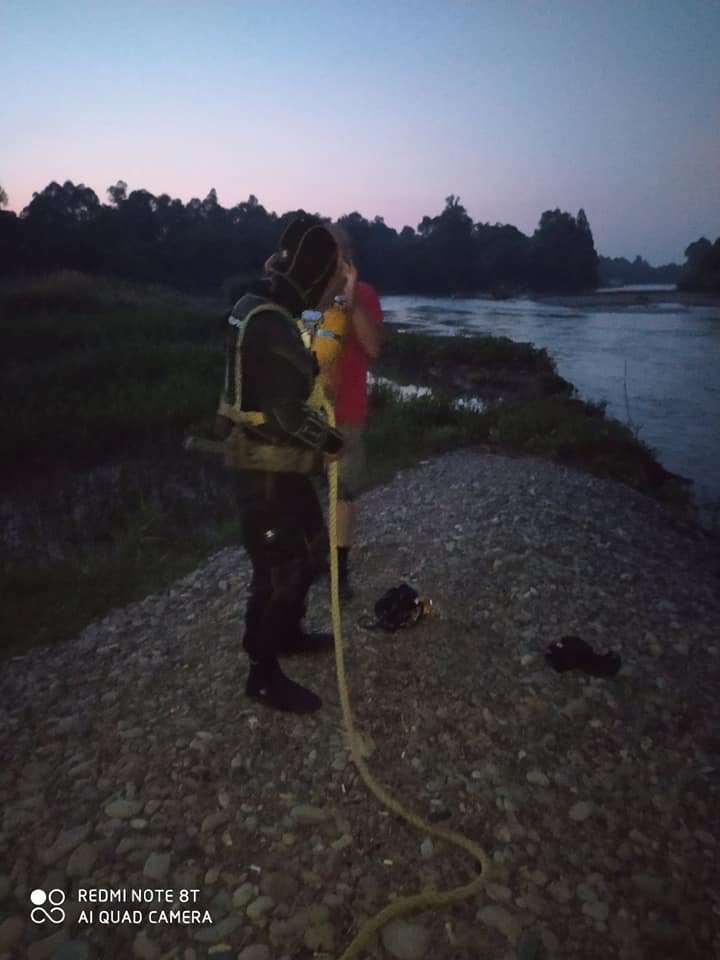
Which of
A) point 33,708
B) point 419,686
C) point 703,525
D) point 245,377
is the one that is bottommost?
point 703,525

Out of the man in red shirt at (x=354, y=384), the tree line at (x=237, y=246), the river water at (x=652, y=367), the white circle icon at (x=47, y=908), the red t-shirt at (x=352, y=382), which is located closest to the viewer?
the white circle icon at (x=47, y=908)

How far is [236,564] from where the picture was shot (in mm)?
7777

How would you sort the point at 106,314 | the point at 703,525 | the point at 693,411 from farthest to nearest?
the point at 106,314
the point at 693,411
the point at 703,525

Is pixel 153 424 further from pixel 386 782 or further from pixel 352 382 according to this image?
pixel 386 782

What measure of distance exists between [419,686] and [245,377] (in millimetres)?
2507

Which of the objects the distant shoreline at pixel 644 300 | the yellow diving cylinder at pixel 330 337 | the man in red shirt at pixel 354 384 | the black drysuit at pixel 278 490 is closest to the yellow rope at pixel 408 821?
the black drysuit at pixel 278 490

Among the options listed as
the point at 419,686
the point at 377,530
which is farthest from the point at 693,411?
the point at 419,686

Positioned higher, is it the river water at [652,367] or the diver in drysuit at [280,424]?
the diver in drysuit at [280,424]

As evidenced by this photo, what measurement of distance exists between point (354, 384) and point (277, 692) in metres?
2.33

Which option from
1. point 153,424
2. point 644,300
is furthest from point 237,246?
point 153,424

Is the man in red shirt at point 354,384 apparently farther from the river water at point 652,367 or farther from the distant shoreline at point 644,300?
the distant shoreline at point 644,300

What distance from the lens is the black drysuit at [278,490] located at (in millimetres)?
3549

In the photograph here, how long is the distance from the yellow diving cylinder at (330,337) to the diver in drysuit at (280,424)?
1.94 ft

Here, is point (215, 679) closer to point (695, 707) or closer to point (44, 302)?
point (695, 707)
